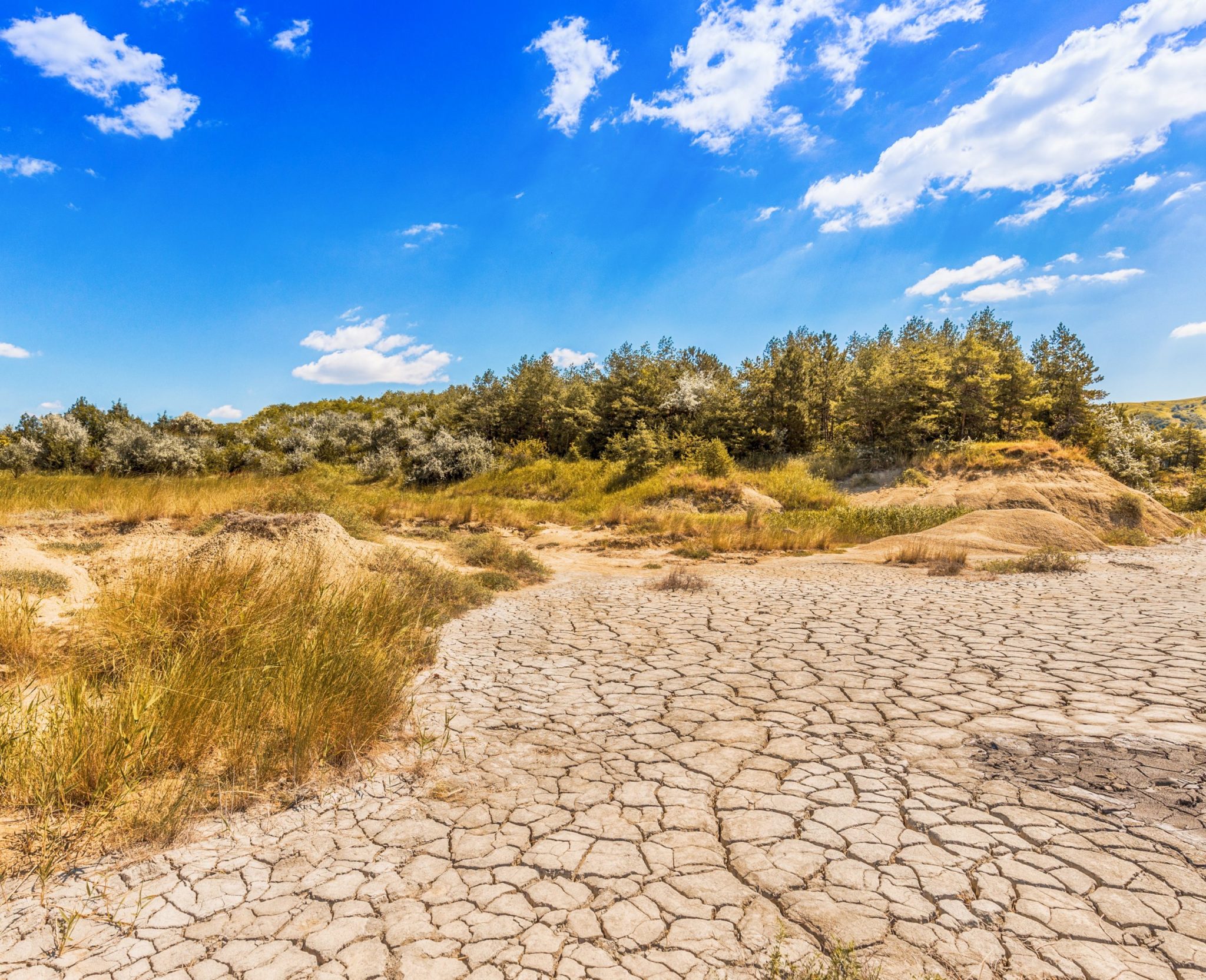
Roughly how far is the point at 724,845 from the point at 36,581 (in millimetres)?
7838

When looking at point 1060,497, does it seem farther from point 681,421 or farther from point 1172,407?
point 1172,407

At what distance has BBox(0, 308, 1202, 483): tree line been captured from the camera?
74.8ft

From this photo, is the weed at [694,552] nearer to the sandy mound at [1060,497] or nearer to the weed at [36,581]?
the sandy mound at [1060,497]

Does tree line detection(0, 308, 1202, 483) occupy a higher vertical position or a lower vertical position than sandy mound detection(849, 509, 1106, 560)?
higher

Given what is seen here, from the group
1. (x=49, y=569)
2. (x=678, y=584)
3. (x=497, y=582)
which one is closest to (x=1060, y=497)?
(x=678, y=584)

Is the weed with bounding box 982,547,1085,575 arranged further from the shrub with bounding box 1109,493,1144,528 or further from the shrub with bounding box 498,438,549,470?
the shrub with bounding box 498,438,549,470

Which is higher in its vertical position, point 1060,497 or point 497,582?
point 1060,497

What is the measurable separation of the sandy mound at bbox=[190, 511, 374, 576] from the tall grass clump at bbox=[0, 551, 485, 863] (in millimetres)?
2148

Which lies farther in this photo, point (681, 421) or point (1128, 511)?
point (681, 421)

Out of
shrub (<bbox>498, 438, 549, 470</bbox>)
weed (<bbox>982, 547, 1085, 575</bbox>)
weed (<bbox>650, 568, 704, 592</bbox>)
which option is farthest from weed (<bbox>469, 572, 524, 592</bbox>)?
shrub (<bbox>498, 438, 549, 470</bbox>)

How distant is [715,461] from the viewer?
74.9 ft

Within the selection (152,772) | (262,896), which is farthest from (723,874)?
(152,772)

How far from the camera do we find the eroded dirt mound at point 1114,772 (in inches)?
125

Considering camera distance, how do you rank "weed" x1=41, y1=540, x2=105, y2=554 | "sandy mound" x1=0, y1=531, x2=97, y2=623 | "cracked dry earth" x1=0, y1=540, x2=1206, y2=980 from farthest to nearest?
"weed" x1=41, y1=540, x2=105, y2=554 < "sandy mound" x1=0, y1=531, x2=97, y2=623 < "cracked dry earth" x1=0, y1=540, x2=1206, y2=980
